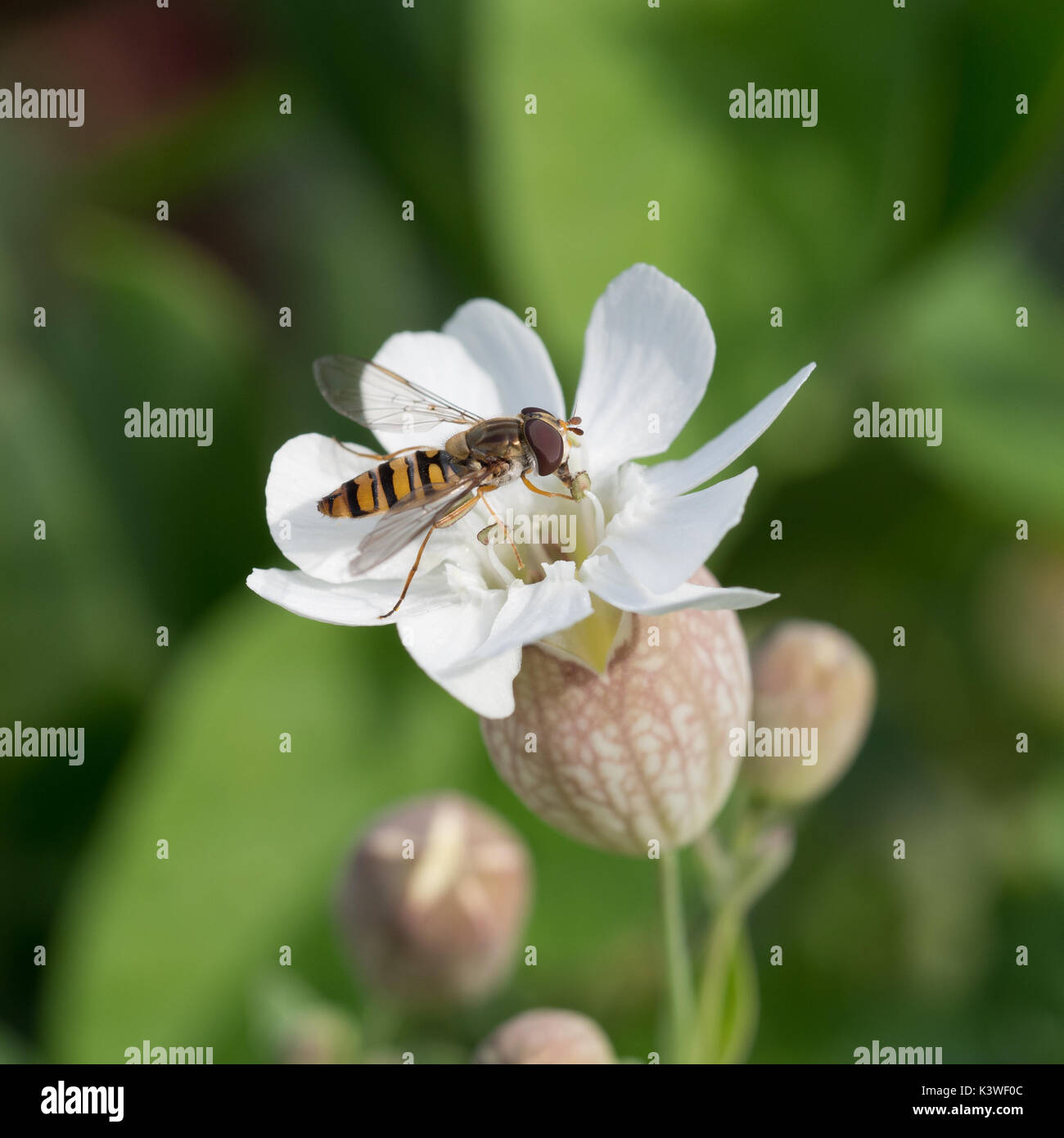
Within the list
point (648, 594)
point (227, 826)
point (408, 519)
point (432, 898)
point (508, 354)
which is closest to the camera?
point (648, 594)

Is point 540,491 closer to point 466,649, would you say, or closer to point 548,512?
point 548,512

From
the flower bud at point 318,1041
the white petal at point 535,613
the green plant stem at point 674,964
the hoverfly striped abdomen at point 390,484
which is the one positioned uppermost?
the hoverfly striped abdomen at point 390,484

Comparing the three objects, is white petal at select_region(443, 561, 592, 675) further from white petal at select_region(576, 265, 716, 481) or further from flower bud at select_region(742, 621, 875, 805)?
flower bud at select_region(742, 621, 875, 805)

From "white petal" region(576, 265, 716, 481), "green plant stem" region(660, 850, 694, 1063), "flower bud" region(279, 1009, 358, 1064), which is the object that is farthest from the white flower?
"flower bud" region(279, 1009, 358, 1064)

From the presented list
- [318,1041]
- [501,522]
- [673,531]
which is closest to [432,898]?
[318,1041]

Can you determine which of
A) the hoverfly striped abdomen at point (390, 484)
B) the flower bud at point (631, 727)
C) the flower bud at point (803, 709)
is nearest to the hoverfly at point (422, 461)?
the hoverfly striped abdomen at point (390, 484)

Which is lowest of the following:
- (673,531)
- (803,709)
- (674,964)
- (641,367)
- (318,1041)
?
(318,1041)

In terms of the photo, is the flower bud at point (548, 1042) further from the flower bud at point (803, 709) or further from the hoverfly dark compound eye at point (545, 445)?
Result: the hoverfly dark compound eye at point (545, 445)
